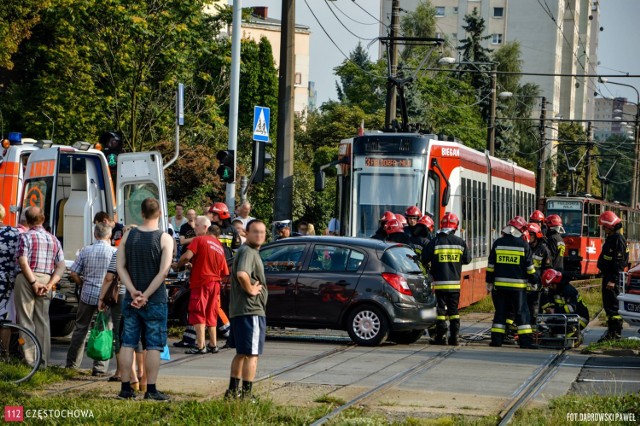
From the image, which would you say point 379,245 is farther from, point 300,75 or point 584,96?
point 584,96

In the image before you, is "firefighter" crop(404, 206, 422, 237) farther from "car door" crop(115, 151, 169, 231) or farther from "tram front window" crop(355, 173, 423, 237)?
"car door" crop(115, 151, 169, 231)

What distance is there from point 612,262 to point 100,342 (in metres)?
9.04

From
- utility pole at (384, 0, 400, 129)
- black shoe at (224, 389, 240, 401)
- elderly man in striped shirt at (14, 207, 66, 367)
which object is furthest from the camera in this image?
utility pole at (384, 0, 400, 129)

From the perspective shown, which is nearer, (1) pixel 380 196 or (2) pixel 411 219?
(2) pixel 411 219

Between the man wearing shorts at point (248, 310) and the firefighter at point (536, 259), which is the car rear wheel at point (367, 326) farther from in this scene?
the man wearing shorts at point (248, 310)

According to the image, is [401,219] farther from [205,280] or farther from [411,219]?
[205,280]

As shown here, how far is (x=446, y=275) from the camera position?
17.4 meters

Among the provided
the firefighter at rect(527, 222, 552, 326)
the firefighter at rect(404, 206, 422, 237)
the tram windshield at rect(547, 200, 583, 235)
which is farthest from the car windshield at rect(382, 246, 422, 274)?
the tram windshield at rect(547, 200, 583, 235)

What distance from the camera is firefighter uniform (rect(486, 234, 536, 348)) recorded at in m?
17.0

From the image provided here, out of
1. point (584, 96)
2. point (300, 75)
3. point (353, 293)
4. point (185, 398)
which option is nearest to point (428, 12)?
point (300, 75)

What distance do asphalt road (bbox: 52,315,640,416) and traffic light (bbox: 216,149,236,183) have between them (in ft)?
13.2

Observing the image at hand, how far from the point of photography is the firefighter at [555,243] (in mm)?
19656

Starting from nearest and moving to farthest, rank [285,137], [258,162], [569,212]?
[258,162]
[285,137]
[569,212]

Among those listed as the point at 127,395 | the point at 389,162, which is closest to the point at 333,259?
the point at 389,162
